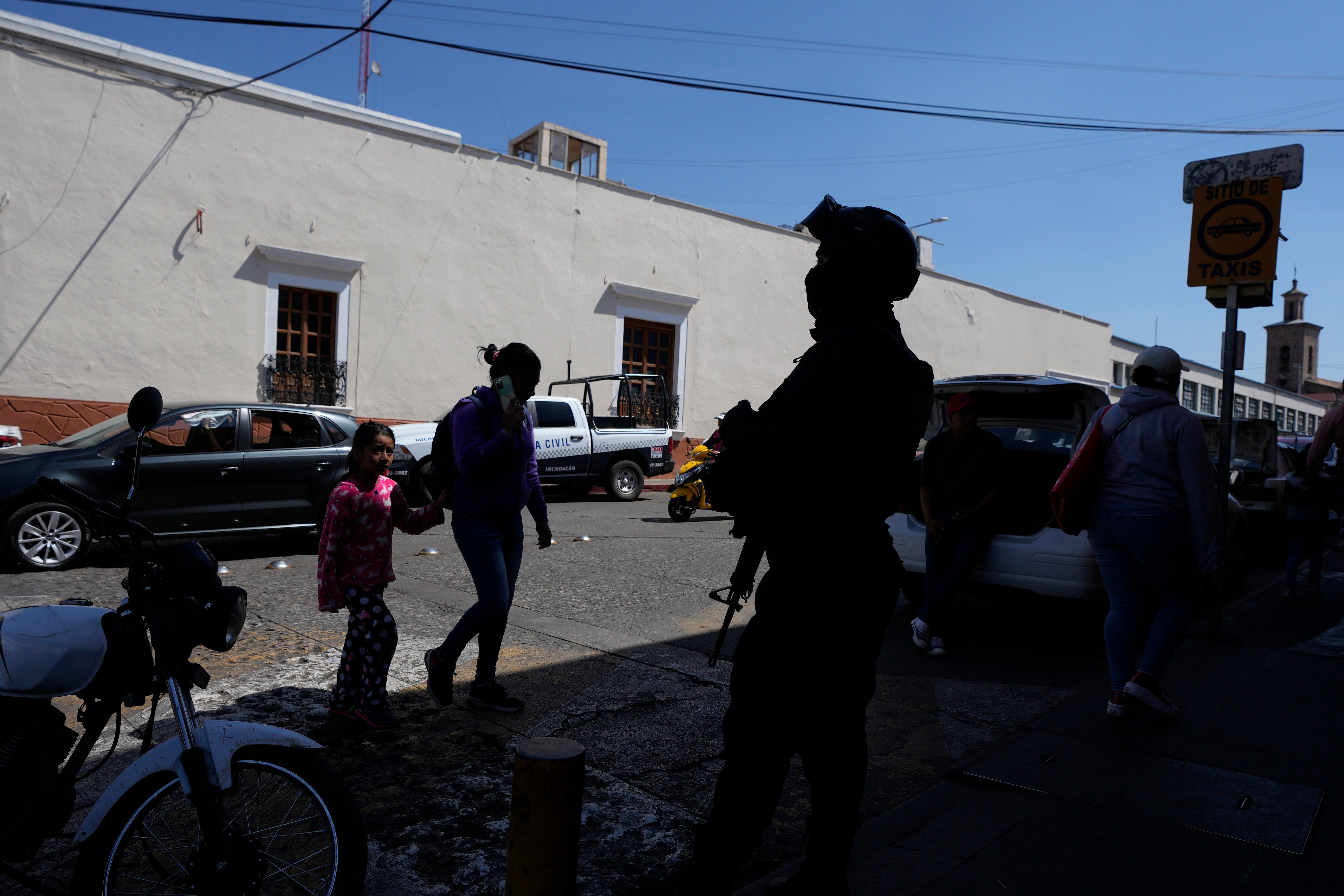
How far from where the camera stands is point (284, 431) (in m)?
8.98

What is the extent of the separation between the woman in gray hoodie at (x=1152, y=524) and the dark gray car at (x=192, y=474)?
6360mm

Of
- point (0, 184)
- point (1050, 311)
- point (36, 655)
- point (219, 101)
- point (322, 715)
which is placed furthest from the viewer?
point (1050, 311)

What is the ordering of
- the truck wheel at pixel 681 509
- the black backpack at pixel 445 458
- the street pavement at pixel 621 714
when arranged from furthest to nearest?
the truck wheel at pixel 681 509, the black backpack at pixel 445 458, the street pavement at pixel 621 714

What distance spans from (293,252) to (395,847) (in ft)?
47.1

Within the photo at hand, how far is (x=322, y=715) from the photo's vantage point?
419 cm

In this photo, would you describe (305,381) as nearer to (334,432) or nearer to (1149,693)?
(334,432)

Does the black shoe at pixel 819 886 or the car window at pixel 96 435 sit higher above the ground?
the car window at pixel 96 435

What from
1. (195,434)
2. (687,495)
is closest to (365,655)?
(195,434)

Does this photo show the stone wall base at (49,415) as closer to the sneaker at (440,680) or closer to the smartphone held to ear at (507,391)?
the sneaker at (440,680)

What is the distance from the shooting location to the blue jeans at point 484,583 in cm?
412

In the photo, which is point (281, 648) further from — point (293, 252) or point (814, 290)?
point (293, 252)

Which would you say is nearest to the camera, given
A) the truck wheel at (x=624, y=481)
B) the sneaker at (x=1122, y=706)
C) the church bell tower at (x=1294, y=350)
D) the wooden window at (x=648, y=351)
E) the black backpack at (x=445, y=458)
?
the black backpack at (x=445, y=458)

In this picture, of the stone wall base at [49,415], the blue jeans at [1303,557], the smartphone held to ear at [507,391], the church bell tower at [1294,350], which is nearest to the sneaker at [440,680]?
the smartphone held to ear at [507,391]

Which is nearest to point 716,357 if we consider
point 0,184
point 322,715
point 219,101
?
point 219,101
